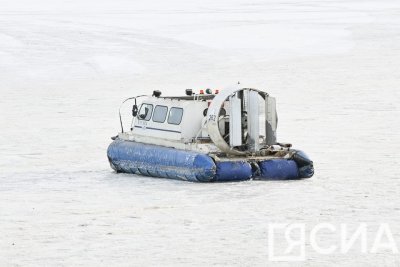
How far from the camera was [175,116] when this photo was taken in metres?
17.8

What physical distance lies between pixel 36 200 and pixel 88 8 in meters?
37.4

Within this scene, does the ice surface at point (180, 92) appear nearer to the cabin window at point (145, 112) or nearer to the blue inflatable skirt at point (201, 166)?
the blue inflatable skirt at point (201, 166)

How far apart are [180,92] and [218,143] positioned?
1367 centimetres

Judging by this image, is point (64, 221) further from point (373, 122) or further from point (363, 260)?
point (373, 122)

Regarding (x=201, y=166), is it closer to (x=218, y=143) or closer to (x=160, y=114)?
(x=218, y=143)

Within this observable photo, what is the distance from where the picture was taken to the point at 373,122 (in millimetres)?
24172

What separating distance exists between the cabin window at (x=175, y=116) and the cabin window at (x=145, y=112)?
Result: 24.6 inches

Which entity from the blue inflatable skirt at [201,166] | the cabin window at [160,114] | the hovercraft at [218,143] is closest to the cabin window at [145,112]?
the cabin window at [160,114]

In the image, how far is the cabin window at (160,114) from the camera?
711 inches

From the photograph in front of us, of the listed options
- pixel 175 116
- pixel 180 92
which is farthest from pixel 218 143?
pixel 180 92

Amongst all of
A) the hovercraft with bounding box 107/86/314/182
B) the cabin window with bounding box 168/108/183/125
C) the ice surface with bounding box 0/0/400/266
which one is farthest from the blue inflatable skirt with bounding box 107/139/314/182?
the cabin window with bounding box 168/108/183/125

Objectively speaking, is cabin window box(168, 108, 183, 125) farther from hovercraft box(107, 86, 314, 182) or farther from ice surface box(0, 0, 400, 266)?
ice surface box(0, 0, 400, 266)

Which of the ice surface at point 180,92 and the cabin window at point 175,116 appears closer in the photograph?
the ice surface at point 180,92

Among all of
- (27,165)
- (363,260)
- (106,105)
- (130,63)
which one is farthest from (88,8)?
(363,260)
